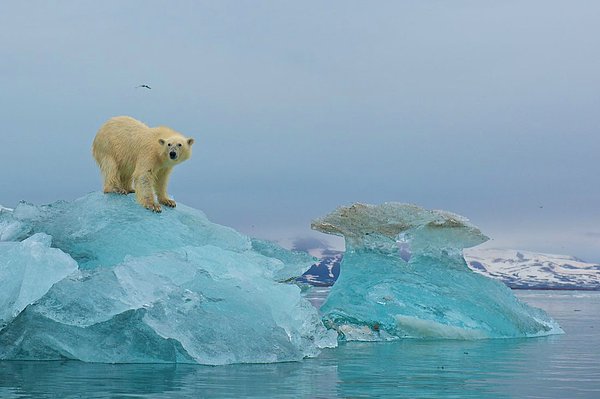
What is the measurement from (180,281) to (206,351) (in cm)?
129

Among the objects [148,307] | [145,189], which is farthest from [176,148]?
[148,307]

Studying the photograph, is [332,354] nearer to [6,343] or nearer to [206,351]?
[206,351]

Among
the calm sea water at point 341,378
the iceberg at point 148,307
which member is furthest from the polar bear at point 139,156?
the calm sea water at point 341,378

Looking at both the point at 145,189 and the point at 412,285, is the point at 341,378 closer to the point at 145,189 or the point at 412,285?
the point at 145,189

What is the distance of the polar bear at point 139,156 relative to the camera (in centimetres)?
1570

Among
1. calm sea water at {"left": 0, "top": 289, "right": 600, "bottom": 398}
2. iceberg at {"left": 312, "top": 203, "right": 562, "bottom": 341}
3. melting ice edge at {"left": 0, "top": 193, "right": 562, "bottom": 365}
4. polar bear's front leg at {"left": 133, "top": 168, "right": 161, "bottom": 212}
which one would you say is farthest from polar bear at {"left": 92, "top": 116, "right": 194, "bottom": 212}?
iceberg at {"left": 312, "top": 203, "right": 562, "bottom": 341}

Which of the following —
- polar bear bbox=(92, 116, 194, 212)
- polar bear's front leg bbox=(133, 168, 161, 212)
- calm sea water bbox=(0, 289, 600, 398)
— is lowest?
calm sea water bbox=(0, 289, 600, 398)

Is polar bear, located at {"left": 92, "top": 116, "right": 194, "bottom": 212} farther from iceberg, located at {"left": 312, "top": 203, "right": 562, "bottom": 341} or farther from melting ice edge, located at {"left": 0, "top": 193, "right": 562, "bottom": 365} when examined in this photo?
iceberg, located at {"left": 312, "top": 203, "right": 562, "bottom": 341}

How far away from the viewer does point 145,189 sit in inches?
624

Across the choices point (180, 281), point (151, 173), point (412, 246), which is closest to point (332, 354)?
point (180, 281)

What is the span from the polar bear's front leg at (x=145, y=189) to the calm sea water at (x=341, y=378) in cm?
340

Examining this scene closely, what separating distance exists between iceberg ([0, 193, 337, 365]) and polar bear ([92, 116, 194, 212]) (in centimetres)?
97

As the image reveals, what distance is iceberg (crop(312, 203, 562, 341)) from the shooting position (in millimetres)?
20602

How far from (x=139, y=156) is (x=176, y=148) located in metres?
0.84
